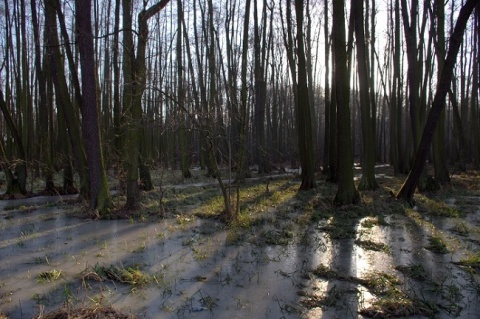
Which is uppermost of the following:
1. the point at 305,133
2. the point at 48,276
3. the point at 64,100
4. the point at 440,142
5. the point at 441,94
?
the point at 64,100

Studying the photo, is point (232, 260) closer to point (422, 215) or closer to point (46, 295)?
point (46, 295)

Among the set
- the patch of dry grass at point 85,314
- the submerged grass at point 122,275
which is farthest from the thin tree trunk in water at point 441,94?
the patch of dry grass at point 85,314

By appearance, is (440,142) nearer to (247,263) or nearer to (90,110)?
(247,263)

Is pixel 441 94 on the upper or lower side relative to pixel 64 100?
lower

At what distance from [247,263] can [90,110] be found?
5582 millimetres

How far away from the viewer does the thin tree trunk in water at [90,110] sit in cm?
867

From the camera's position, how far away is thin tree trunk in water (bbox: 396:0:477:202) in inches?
324

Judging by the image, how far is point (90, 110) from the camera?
8844mm

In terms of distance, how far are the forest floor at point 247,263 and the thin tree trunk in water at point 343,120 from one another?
537mm

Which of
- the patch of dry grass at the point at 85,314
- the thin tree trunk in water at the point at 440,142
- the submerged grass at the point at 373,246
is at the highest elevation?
the thin tree trunk in water at the point at 440,142

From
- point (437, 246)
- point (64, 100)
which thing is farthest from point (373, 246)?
point (64, 100)

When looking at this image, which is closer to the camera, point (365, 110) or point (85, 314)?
point (85, 314)

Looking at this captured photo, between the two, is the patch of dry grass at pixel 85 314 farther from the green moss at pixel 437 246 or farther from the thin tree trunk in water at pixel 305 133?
the thin tree trunk in water at pixel 305 133

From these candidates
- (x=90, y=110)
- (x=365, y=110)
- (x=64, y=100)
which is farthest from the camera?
(x=365, y=110)
